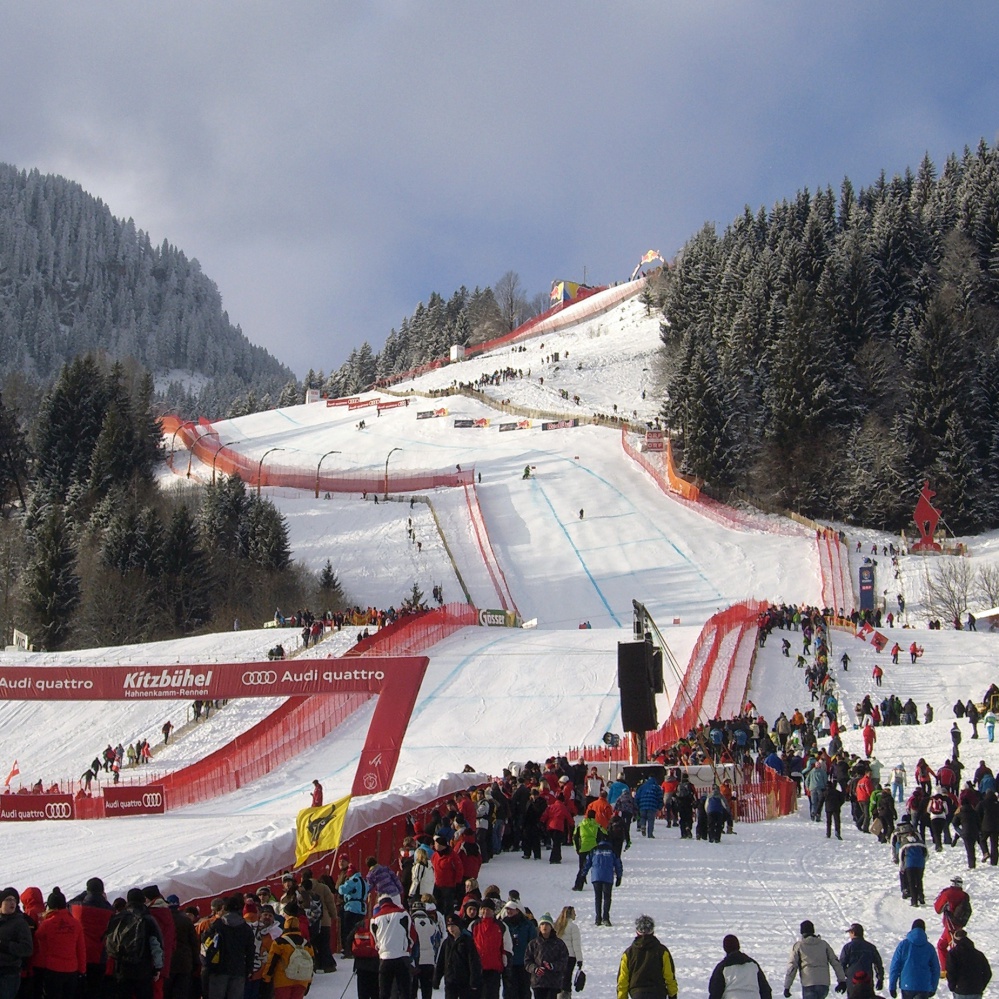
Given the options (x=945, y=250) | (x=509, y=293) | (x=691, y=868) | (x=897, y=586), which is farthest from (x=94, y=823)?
(x=509, y=293)

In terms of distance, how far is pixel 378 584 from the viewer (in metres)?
49.9

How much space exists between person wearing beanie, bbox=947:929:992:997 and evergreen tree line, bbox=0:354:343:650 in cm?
4183

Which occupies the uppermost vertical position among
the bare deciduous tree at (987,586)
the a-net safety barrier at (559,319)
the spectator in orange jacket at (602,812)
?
the a-net safety barrier at (559,319)

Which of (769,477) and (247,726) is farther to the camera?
(769,477)

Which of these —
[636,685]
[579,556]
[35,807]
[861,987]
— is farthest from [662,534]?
[861,987]

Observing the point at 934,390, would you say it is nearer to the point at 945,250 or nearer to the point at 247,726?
the point at 945,250

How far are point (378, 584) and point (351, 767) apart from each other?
25.3m

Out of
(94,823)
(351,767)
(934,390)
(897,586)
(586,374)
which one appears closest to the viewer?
(94,823)

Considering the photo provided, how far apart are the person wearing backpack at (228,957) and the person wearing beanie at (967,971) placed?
14.2ft

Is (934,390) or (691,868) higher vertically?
(934,390)

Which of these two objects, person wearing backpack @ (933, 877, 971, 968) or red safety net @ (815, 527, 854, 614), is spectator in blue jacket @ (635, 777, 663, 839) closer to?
person wearing backpack @ (933, 877, 971, 968)

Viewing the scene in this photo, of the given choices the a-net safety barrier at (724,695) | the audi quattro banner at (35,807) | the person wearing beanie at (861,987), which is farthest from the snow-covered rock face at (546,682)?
the person wearing beanie at (861,987)

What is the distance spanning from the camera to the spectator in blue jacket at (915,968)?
7656mm

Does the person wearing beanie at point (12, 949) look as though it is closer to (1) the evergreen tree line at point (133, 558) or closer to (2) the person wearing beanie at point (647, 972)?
(2) the person wearing beanie at point (647, 972)
